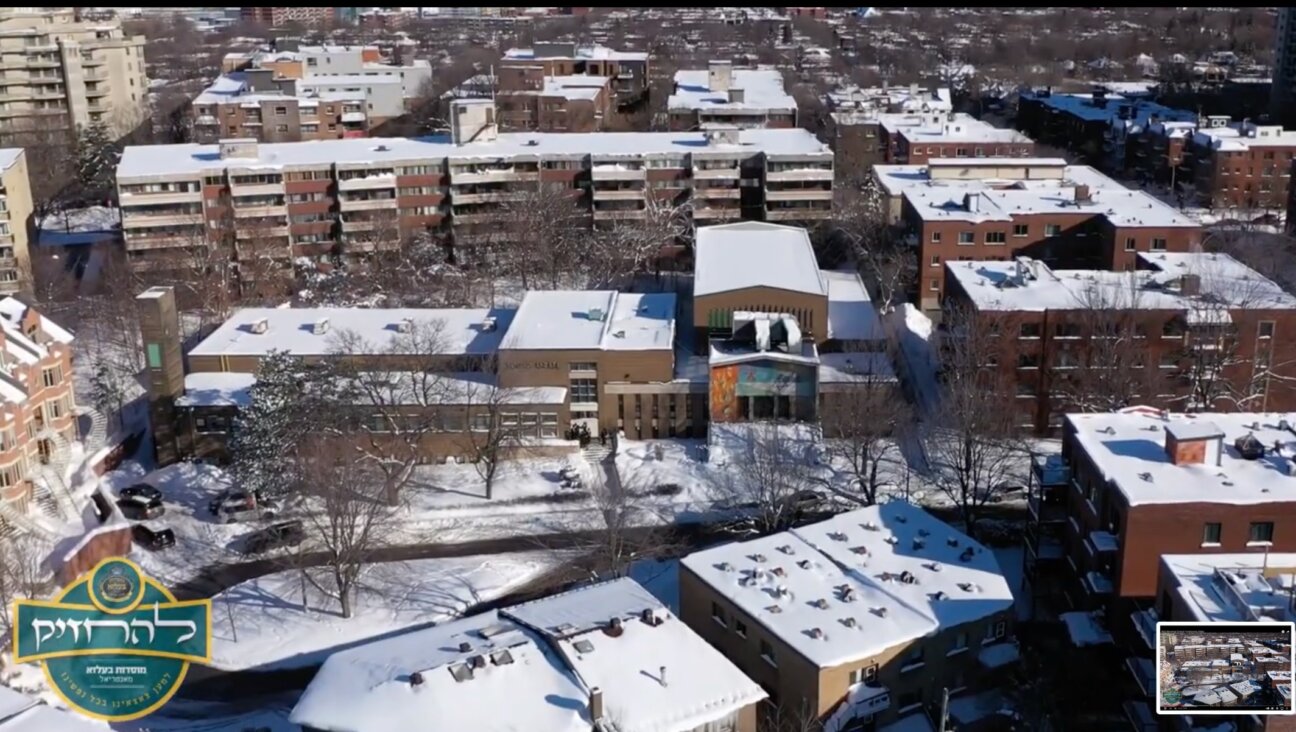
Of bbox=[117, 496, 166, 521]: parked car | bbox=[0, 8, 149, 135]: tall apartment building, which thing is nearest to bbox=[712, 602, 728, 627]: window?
bbox=[117, 496, 166, 521]: parked car

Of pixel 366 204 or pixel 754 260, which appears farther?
pixel 366 204

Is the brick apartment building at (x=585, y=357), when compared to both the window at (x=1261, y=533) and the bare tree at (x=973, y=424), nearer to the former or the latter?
the bare tree at (x=973, y=424)

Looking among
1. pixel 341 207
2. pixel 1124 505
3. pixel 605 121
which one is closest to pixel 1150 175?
pixel 605 121

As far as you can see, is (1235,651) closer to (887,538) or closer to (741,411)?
(887,538)

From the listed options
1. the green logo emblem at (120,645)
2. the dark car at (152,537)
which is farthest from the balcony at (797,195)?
the green logo emblem at (120,645)

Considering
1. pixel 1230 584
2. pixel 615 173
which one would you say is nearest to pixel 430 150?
pixel 615 173

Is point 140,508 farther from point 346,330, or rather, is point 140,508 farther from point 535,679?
point 535,679
